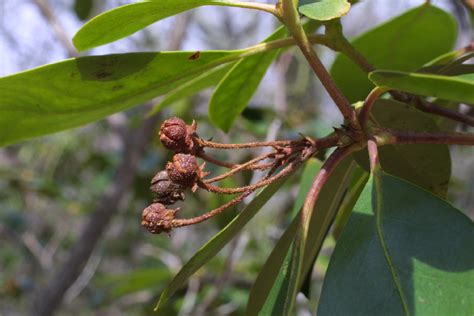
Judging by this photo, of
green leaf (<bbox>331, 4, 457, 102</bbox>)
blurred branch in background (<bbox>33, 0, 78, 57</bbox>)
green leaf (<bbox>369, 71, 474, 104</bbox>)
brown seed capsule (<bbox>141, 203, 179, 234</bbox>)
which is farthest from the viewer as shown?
blurred branch in background (<bbox>33, 0, 78, 57</bbox>)

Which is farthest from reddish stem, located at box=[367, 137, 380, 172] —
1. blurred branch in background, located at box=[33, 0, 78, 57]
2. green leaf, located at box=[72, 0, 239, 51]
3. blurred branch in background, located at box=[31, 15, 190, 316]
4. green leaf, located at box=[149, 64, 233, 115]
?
blurred branch in background, located at box=[33, 0, 78, 57]

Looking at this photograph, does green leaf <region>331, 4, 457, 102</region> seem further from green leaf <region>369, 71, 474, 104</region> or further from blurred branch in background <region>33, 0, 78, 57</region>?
blurred branch in background <region>33, 0, 78, 57</region>

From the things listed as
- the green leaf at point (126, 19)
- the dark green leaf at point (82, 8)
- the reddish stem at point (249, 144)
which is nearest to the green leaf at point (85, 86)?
the green leaf at point (126, 19)

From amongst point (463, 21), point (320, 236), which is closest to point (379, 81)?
point (320, 236)

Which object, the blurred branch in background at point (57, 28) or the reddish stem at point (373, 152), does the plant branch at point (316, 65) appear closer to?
the reddish stem at point (373, 152)

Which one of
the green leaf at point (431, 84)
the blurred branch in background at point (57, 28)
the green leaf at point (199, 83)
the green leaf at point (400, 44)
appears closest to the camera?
the green leaf at point (431, 84)

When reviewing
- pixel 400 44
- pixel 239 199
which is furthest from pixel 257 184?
pixel 400 44
